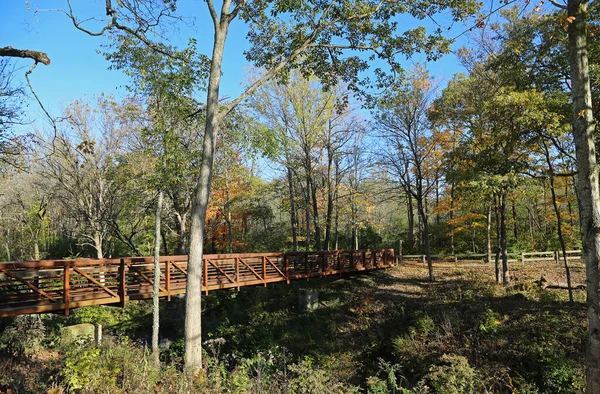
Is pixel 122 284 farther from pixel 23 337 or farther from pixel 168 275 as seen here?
pixel 23 337

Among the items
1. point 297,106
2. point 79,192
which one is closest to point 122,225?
point 79,192

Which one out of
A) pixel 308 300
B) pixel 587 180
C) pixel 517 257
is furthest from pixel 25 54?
pixel 517 257

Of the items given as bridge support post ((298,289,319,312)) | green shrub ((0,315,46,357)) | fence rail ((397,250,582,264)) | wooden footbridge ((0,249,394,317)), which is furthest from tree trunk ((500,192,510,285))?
green shrub ((0,315,46,357))

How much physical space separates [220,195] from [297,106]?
759 centimetres

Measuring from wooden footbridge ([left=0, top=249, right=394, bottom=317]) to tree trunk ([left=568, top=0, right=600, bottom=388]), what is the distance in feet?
28.2

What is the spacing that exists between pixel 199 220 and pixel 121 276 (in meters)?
2.99

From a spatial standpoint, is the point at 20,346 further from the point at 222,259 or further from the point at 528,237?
the point at 528,237

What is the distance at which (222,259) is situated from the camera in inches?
441

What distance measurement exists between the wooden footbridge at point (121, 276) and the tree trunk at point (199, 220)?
2.52m

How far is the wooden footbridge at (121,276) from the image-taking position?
6969 mm

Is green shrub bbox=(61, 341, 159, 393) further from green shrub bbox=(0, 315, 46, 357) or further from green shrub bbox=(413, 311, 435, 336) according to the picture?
green shrub bbox=(413, 311, 435, 336)

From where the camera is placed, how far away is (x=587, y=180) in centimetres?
491

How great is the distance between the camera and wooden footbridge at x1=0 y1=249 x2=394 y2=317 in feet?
22.9

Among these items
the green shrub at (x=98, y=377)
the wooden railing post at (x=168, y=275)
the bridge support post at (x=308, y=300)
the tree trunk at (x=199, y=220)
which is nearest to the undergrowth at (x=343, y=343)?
the green shrub at (x=98, y=377)
